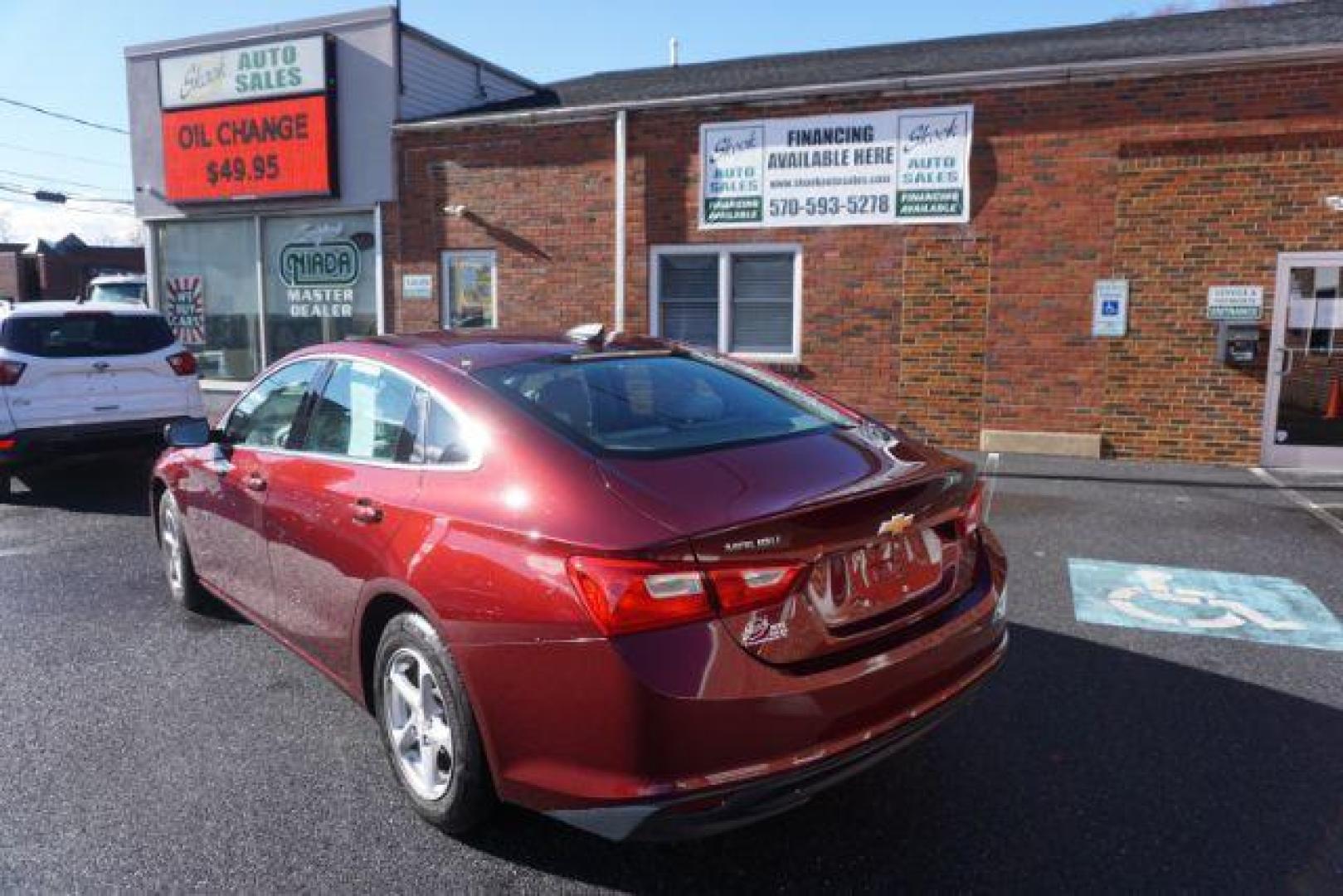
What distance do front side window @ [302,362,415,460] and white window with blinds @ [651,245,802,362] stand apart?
7.43 metres

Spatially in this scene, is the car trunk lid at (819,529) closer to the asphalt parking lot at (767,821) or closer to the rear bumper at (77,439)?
the asphalt parking lot at (767,821)

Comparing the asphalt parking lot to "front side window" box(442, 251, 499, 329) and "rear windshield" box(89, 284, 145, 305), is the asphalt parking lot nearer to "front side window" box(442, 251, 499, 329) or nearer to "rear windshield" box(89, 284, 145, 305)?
"front side window" box(442, 251, 499, 329)

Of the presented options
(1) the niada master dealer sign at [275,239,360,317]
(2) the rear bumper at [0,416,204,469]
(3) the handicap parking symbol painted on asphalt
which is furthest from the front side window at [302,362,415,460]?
(1) the niada master dealer sign at [275,239,360,317]

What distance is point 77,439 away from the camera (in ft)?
25.1

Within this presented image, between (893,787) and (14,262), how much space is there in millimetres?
37667

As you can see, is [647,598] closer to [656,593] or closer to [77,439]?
[656,593]

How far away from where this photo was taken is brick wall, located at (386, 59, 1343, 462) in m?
9.05

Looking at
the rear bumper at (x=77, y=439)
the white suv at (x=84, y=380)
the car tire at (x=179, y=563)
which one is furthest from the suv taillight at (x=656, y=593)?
the white suv at (x=84, y=380)

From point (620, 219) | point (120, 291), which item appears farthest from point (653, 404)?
point (120, 291)

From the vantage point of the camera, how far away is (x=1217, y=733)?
3566mm

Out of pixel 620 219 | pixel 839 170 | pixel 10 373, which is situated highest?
pixel 839 170

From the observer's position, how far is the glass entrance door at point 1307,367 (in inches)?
354

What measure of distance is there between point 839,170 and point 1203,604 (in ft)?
22.0

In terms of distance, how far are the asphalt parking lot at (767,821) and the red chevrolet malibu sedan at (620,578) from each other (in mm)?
301
